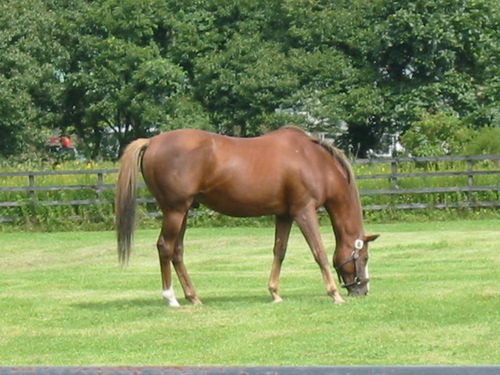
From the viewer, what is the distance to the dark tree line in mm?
→ 33688

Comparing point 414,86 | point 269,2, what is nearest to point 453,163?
point 414,86

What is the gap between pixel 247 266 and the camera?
55.3ft

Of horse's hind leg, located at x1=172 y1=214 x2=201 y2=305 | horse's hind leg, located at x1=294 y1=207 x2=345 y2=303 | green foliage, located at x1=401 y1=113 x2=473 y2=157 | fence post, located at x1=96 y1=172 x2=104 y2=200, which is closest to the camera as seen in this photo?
horse's hind leg, located at x1=294 y1=207 x2=345 y2=303

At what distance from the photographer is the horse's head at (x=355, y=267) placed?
1192 centimetres

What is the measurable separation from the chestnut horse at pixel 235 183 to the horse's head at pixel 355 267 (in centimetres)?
2

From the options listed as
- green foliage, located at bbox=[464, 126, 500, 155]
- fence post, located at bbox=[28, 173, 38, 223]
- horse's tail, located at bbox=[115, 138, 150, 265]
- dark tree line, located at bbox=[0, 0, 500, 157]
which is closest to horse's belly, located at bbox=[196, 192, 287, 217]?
horse's tail, located at bbox=[115, 138, 150, 265]

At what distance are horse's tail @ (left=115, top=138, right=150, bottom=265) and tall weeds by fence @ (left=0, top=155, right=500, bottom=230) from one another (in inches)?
571

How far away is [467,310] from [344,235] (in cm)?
208

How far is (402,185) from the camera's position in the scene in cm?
2639

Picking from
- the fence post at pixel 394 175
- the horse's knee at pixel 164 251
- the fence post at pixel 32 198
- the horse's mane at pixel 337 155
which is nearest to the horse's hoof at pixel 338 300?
the horse's mane at pixel 337 155

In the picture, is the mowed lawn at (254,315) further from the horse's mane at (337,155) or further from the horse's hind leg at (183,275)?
the horse's mane at (337,155)

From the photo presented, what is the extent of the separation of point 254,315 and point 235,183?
5.43 ft

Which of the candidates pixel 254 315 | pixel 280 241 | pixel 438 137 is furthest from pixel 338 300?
pixel 438 137

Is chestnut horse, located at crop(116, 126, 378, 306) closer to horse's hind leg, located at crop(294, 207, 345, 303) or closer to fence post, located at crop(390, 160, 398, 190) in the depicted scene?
horse's hind leg, located at crop(294, 207, 345, 303)
